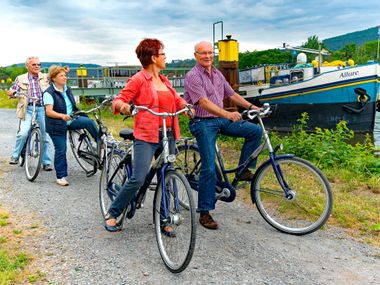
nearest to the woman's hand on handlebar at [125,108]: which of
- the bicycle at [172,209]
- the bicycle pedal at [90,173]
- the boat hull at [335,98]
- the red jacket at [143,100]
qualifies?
the bicycle at [172,209]

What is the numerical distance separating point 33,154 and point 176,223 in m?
4.06

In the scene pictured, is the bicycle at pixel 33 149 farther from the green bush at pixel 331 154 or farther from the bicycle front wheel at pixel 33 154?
the green bush at pixel 331 154

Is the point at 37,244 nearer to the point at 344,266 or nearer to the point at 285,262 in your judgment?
the point at 285,262

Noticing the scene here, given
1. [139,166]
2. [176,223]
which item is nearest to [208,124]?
[139,166]

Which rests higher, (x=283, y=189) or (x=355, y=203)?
(x=283, y=189)

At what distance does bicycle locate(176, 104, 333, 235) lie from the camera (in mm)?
3900

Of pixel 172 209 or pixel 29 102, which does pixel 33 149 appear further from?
pixel 172 209

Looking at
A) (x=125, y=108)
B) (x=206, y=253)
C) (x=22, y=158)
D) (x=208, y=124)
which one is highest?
(x=125, y=108)

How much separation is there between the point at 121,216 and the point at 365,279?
2312mm

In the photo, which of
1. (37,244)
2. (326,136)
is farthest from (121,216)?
(326,136)

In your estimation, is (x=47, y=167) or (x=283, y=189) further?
(x=47, y=167)

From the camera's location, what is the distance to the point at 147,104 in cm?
359

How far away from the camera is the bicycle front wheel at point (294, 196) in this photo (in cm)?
387

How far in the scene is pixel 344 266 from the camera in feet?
11.1
